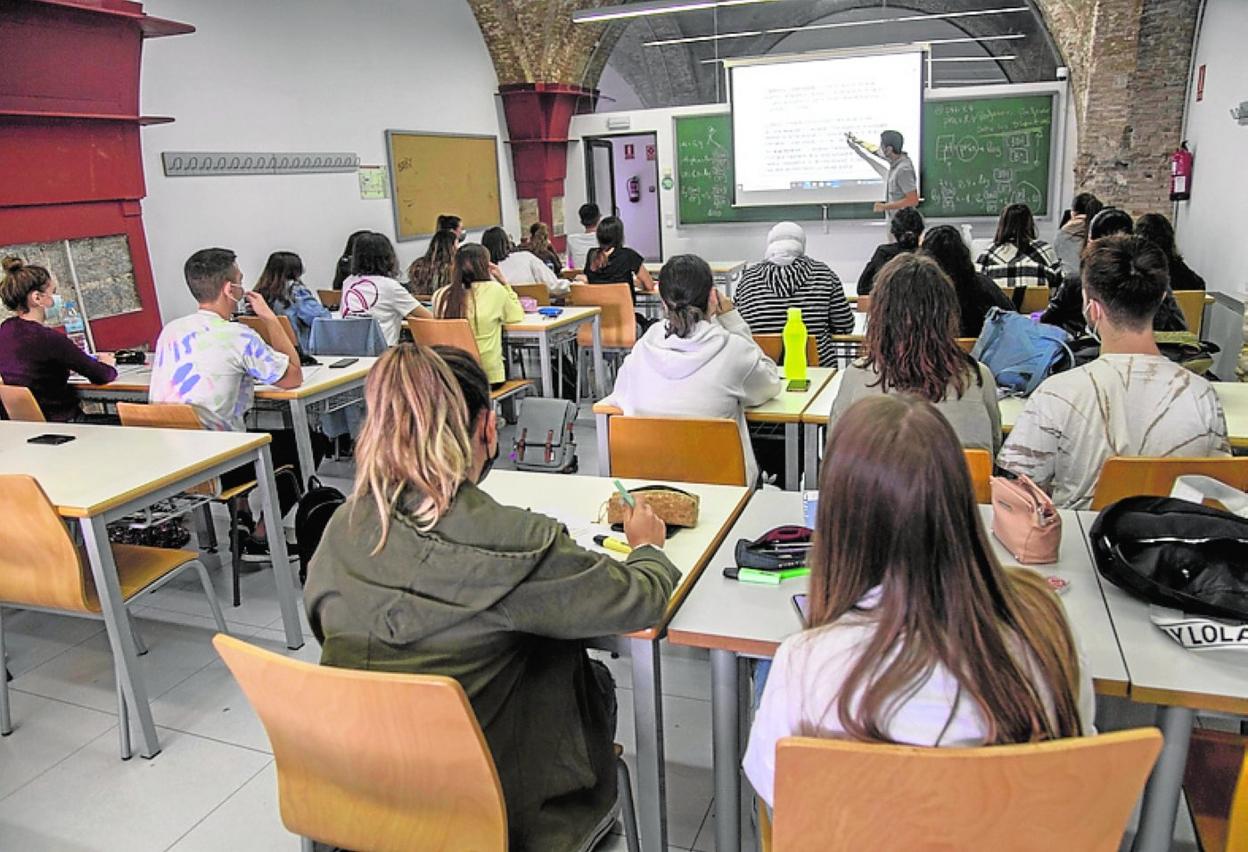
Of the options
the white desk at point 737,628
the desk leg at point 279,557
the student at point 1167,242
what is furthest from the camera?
the student at point 1167,242

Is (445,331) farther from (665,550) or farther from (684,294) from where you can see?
(665,550)

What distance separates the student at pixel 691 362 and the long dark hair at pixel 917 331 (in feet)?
1.81

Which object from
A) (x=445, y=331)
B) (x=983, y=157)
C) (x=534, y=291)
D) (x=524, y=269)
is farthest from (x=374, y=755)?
(x=983, y=157)

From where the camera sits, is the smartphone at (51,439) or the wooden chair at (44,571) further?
the smartphone at (51,439)

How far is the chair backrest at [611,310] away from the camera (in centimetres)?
627

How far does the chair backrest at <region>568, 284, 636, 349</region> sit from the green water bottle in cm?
282

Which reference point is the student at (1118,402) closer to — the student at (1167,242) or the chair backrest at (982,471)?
the chair backrest at (982,471)

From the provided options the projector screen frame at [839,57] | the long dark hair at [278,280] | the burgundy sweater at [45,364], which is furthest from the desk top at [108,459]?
the projector screen frame at [839,57]

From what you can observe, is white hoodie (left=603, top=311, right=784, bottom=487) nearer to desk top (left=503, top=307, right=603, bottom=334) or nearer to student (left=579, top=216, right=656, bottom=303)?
desk top (left=503, top=307, right=603, bottom=334)

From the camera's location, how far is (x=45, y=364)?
3898 millimetres

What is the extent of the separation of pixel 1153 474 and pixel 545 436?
2.49m

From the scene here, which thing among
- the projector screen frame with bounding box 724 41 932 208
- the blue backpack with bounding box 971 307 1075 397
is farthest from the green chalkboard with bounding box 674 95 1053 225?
the blue backpack with bounding box 971 307 1075 397

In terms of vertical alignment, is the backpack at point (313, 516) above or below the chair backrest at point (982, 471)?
below

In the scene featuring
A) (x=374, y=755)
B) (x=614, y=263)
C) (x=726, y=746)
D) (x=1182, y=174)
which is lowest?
(x=726, y=746)
